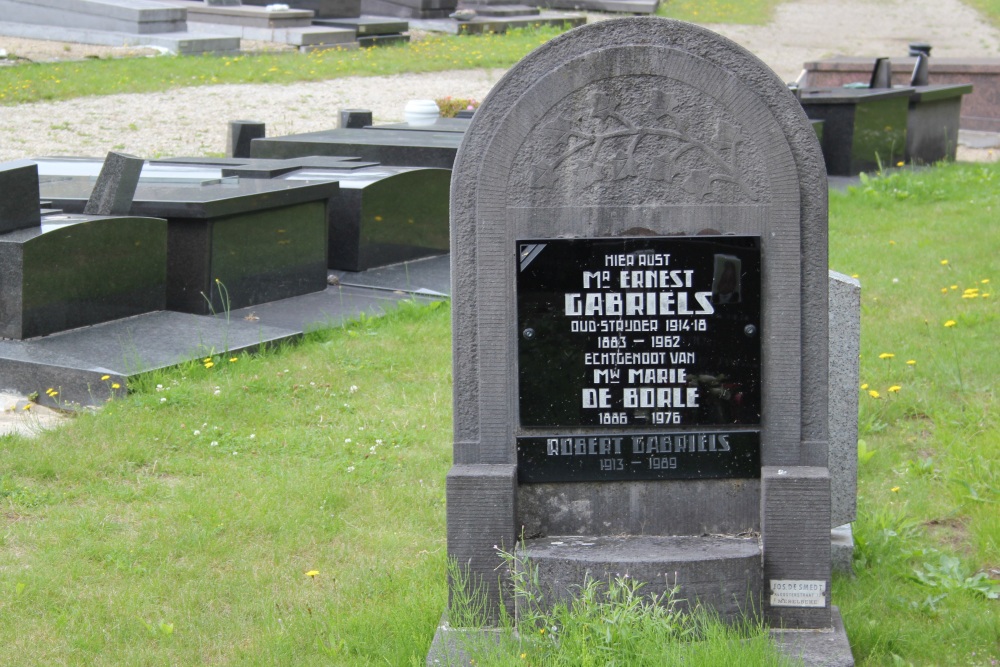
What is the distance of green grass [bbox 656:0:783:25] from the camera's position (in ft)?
106

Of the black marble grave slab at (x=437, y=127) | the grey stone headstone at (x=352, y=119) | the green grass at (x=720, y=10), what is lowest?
the black marble grave slab at (x=437, y=127)

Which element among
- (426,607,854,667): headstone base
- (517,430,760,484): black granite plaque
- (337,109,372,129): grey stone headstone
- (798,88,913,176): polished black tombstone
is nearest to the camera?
(426,607,854,667): headstone base

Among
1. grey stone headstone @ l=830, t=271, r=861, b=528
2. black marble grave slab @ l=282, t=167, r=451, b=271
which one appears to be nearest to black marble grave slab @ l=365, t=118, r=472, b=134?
black marble grave slab @ l=282, t=167, r=451, b=271

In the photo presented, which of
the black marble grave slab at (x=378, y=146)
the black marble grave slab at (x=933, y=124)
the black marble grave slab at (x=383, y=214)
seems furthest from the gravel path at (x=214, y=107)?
the black marble grave slab at (x=383, y=214)

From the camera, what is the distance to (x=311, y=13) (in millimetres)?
24750

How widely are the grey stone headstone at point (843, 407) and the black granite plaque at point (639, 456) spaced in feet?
1.71

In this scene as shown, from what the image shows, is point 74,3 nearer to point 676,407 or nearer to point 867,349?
point 867,349

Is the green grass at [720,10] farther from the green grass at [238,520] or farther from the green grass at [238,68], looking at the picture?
the green grass at [238,520]

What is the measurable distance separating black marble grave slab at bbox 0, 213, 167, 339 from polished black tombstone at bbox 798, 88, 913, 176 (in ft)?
26.5

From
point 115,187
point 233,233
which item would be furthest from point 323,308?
point 115,187

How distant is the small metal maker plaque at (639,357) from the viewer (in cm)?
337

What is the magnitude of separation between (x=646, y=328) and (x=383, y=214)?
5171 mm

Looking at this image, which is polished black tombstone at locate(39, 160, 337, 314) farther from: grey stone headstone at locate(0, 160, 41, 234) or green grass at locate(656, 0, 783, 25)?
green grass at locate(656, 0, 783, 25)

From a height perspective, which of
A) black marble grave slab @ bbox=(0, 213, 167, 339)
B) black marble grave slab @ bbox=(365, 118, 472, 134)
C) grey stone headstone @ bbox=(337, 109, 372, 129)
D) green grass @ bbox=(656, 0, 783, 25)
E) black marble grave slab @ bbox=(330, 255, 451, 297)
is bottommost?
black marble grave slab @ bbox=(330, 255, 451, 297)
